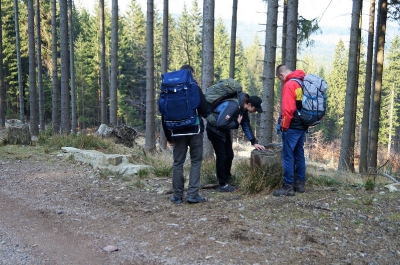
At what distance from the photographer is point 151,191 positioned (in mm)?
6367

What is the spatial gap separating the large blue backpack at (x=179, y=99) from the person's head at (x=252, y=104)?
100 cm

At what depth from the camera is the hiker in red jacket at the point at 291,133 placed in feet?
16.8

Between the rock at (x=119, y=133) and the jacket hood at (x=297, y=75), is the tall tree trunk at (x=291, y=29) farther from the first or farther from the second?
the rock at (x=119, y=133)

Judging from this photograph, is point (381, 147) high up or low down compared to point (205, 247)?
down

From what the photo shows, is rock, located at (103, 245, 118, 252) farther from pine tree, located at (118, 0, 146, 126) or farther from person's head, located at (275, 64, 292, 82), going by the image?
pine tree, located at (118, 0, 146, 126)

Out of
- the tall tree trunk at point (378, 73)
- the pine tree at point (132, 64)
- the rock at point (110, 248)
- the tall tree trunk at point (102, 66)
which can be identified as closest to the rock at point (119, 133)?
the tall tree trunk at point (102, 66)

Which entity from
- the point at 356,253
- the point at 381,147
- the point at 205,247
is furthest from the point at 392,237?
the point at 381,147

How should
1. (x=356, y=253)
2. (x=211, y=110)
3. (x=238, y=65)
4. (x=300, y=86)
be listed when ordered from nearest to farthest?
(x=356, y=253)
(x=300, y=86)
(x=211, y=110)
(x=238, y=65)

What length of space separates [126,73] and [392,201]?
142ft

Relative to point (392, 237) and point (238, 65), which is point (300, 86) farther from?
point (238, 65)

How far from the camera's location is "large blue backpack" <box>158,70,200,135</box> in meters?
4.97

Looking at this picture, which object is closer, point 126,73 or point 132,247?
point 132,247

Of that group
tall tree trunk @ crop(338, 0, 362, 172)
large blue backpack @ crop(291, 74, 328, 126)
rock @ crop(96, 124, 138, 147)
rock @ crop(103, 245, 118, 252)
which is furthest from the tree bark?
rock @ crop(103, 245, 118, 252)

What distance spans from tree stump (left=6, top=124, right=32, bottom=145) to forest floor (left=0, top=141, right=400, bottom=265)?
19.3 ft
